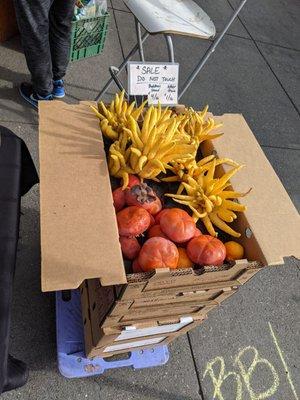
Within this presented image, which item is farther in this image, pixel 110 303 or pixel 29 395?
pixel 29 395

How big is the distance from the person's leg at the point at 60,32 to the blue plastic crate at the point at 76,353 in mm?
1897

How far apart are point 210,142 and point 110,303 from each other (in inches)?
31.9

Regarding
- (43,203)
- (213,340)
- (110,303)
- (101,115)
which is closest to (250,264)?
(110,303)

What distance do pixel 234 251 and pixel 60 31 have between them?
7.54 ft

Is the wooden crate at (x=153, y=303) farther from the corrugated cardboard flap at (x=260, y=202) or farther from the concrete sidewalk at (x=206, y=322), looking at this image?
the concrete sidewalk at (x=206, y=322)

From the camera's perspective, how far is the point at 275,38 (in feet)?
17.2

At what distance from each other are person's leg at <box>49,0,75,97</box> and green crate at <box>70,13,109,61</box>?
0.36m

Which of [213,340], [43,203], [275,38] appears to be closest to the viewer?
[43,203]

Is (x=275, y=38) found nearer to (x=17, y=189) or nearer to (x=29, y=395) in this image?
(x=17, y=189)

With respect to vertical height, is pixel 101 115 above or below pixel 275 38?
above

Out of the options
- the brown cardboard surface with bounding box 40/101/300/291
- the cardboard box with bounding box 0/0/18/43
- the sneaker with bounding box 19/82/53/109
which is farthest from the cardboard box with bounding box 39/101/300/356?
the cardboard box with bounding box 0/0/18/43

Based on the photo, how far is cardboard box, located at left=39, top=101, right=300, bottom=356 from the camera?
116 centimetres

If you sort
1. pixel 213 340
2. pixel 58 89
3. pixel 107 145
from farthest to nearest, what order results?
pixel 58 89 → pixel 213 340 → pixel 107 145

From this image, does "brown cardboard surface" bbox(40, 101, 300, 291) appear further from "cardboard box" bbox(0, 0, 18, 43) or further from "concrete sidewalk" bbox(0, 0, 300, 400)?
"cardboard box" bbox(0, 0, 18, 43)
